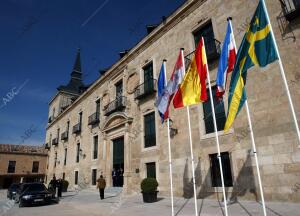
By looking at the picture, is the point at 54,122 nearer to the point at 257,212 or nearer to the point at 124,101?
the point at 124,101

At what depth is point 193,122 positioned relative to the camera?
41.4 ft

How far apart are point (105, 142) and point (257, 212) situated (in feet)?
50.6

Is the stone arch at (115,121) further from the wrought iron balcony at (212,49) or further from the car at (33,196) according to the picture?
the wrought iron balcony at (212,49)

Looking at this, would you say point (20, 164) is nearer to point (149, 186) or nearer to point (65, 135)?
point (65, 135)

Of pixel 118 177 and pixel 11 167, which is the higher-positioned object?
pixel 11 167

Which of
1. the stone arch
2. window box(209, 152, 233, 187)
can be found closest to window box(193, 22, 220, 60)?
window box(209, 152, 233, 187)

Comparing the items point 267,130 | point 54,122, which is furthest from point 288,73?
point 54,122

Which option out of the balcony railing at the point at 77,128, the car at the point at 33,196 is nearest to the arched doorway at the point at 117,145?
the car at the point at 33,196

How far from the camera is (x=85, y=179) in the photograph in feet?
76.0

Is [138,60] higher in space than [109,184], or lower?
higher

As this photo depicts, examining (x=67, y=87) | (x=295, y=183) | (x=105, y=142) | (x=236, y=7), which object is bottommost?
(x=295, y=183)

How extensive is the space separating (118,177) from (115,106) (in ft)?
19.8

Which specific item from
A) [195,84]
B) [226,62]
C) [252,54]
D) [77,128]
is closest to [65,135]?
[77,128]

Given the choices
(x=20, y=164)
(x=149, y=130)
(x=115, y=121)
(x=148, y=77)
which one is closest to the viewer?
(x=149, y=130)
